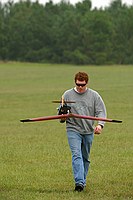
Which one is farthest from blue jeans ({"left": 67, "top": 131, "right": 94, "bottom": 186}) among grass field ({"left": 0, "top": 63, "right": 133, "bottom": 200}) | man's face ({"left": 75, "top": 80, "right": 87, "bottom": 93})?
man's face ({"left": 75, "top": 80, "right": 87, "bottom": 93})

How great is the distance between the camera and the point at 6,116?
2462 centimetres

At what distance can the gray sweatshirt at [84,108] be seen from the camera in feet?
30.3

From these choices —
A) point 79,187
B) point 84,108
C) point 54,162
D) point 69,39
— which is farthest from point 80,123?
point 69,39

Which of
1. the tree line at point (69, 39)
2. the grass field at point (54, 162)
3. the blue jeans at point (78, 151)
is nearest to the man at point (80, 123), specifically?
the blue jeans at point (78, 151)

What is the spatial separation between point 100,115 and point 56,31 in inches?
4576

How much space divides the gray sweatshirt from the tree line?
357 ft

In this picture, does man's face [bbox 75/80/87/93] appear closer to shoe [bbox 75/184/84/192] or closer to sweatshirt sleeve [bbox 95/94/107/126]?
sweatshirt sleeve [bbox 95/94/107/126]

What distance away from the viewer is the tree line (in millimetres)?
121750

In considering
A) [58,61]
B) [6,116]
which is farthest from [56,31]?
[6,116]

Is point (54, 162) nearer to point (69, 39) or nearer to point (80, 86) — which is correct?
point (80, 86)

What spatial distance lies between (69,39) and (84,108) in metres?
113

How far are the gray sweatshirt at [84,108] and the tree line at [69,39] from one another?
357ft

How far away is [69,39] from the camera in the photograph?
121750 mm

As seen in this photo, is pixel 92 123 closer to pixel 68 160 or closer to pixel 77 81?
pixel 77 81
